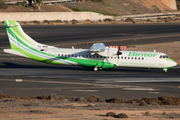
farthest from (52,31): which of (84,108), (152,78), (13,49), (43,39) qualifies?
(84,108)

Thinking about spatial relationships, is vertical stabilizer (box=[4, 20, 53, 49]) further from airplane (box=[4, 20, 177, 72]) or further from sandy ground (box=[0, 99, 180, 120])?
sandy ground (box=[0, 99, 180, 120])

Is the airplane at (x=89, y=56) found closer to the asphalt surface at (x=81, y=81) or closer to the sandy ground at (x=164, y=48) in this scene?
the asphalt surface at (x=81, y=81)

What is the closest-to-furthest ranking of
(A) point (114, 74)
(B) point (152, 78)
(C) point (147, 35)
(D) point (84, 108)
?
(D) point (84, 108)
(B) point (152, 78)
(A) point (114, 74)
(C) point (147, 35)

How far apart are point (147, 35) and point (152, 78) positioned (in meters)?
48.8

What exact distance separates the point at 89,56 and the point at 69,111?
20.4 metres

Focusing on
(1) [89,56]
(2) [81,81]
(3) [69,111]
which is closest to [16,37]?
(1) [89,56]

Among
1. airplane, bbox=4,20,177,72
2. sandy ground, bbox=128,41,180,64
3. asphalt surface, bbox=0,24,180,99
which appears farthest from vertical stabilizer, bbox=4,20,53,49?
sandy ground, bbox=128,41,180,64

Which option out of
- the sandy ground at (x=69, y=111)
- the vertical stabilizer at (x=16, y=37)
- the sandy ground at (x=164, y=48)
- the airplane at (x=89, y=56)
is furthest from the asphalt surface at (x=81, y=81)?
the sandy ground at (x=164, y=48)

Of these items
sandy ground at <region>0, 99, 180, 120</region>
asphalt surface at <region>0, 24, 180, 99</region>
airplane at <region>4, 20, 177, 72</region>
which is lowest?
sandy ground at <region>0, 99, 180, 120</region>

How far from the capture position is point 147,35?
83375mm

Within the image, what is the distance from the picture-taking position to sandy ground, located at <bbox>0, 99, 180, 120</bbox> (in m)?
18.9

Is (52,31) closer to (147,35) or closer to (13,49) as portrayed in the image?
(147,35)

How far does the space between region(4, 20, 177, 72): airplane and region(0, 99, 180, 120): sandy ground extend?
53.9ft

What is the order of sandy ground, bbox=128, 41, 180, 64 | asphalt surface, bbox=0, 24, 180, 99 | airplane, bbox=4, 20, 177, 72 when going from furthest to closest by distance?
1. sandy ground, bbox=128, 41, 180, 64
2. airplane, bbox=4, 20, 177, 72
3. asphalt surface, bbox=0, 24, 180, 99
